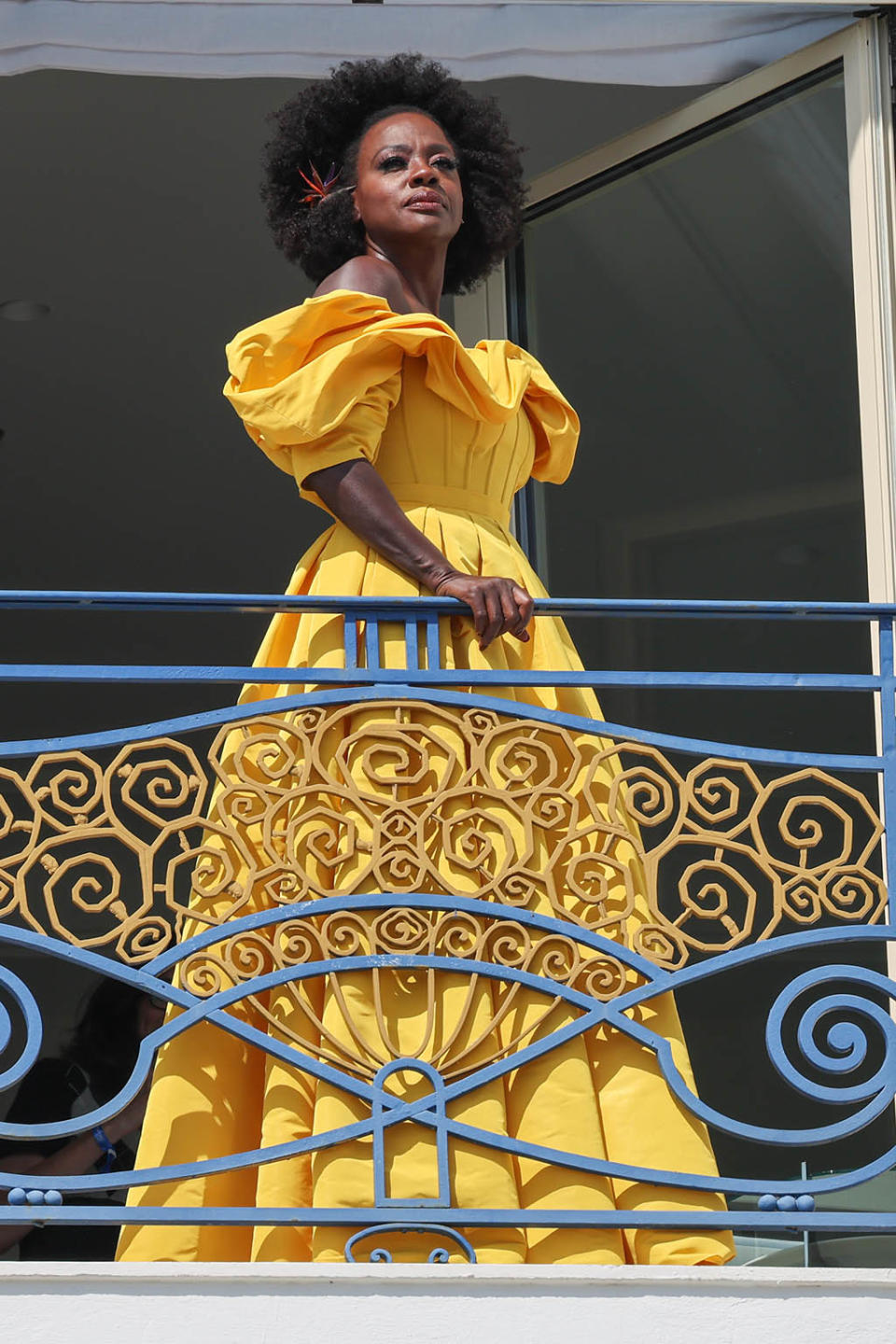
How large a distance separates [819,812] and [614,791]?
3823 mm

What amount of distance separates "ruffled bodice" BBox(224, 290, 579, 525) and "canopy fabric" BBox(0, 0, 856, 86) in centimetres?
131

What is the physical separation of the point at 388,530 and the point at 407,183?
88 centimetres

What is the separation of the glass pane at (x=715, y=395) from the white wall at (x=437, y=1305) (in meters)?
2.13

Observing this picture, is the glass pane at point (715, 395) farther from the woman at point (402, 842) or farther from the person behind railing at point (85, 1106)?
the person behind railing at point (85, 1106)

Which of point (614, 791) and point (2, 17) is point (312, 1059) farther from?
point (2, 17)

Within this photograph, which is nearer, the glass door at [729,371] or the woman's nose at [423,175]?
the woman's nose at [423,175]

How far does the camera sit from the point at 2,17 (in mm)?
4707

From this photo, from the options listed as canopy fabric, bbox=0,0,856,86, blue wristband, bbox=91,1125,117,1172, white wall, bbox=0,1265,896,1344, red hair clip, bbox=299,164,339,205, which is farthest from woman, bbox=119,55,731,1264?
canopy fabric, bbox=0,0,856,86

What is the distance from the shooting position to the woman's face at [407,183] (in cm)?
392

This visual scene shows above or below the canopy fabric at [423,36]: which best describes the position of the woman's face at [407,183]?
below

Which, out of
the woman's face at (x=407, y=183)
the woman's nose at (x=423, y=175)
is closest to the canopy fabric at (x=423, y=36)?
the woman's face at (x=407, y=183)

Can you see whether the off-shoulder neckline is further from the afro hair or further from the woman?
the afro hair

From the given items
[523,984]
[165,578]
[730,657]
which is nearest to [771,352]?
[730,657]

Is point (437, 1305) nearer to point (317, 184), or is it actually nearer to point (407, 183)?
point (407, 183)
